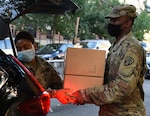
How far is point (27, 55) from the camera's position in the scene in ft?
11.1

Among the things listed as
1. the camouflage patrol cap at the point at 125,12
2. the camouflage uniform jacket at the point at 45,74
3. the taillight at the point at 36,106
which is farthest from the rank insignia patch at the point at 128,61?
the camouflage uniform jacket at the point at 45,74

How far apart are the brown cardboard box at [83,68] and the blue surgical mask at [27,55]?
0.69 meters

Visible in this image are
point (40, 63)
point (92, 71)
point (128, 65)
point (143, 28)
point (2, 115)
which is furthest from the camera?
point (143, 28)

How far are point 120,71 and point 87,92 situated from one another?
31 centimetres

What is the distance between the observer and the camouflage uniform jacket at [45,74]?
3445 mm

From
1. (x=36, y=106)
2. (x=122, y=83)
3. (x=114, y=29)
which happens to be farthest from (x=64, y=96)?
(x=114, y=29)

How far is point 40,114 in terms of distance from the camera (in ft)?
8.65

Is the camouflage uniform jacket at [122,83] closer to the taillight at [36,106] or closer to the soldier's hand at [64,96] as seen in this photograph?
the soldier's hand at [64,96]

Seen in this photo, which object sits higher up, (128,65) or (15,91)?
(128,65)

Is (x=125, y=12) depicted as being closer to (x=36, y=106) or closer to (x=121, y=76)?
(x=121, y=76)

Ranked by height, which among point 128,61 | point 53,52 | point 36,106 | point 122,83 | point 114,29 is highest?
point 114,29

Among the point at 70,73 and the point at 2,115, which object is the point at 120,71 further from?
the point at 2,115

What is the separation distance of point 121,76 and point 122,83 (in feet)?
Result: 0.18

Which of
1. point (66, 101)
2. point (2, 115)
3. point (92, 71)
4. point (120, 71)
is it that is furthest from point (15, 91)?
point (120, 71)
